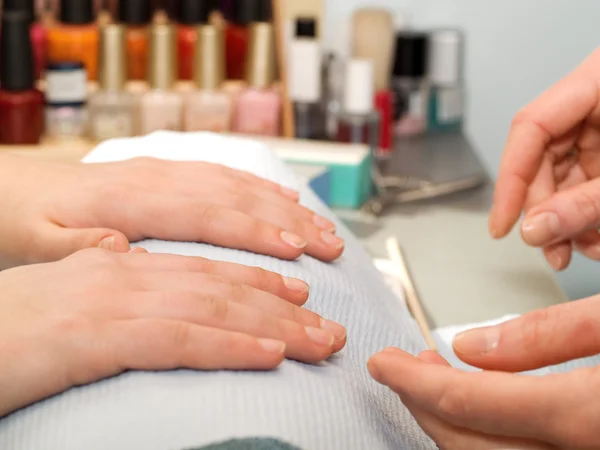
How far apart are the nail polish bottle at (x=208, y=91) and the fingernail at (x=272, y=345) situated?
2.92 feet

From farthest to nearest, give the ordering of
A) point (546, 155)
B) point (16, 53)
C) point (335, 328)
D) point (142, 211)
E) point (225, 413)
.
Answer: point (16, 53), point (546, 155), point (142, 211), point (335, 328), point (225, 413)

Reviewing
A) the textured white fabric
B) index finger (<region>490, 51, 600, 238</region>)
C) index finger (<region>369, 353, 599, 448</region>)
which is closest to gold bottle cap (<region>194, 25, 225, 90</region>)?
index finger (<region>490, 51, 600, 238</region>)

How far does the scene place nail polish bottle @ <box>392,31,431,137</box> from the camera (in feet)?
4.61

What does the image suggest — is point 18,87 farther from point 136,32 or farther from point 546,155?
point 546,155

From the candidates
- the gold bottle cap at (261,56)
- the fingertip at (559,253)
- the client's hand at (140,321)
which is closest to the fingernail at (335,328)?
the client's hand at (140,321)

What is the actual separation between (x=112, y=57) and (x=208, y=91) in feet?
0.52

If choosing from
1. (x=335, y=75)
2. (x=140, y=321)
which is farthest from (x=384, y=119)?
(x=140, y=321)

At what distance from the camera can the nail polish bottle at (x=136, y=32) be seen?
1260 mm

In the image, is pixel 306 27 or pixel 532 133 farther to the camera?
pixel 306 27

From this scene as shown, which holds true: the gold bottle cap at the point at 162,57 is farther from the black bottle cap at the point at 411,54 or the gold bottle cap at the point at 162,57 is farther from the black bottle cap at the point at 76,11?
the black bottle cap at the point at 411,54

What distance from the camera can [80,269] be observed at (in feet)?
1.54

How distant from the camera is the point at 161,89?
1275 mm

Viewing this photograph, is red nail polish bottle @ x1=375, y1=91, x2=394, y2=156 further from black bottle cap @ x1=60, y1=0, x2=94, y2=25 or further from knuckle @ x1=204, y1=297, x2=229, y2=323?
knuckle @ x1=204, y1=297, x2=229, y2=323

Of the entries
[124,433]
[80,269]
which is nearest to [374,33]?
[80,269]
